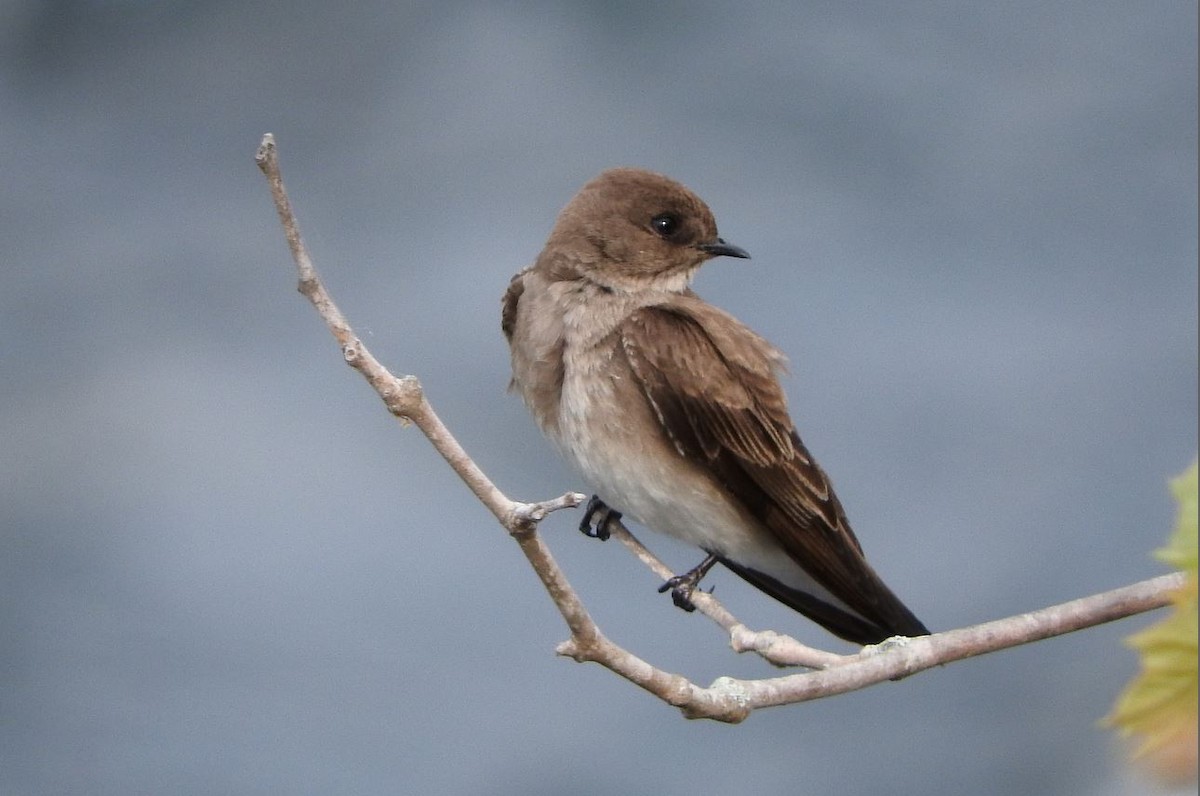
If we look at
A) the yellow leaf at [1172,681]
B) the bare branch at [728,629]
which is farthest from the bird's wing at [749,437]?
the yellow leaf at [1172,681]

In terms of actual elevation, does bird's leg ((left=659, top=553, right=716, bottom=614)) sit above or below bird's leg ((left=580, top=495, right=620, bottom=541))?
below

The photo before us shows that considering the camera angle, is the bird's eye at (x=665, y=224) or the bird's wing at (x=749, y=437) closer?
the bird's wing at (x=749, y=437)

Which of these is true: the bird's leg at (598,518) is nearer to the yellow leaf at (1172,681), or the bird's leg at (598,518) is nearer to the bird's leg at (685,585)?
the bird's leg at (685,585)

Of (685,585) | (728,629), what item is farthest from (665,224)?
(728,629)

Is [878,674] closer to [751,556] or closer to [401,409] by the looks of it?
[401,409]

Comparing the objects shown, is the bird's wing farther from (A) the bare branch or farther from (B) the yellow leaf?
(B) the yellow leaf

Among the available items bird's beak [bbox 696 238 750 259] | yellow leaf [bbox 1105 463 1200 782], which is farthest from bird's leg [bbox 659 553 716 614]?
yellow leaf [bbox 1105 463 1200 782]

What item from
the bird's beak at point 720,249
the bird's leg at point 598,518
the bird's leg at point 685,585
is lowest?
the bird's leg at point 685,585

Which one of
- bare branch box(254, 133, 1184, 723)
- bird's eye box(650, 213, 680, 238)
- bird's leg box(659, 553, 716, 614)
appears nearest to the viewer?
bare branch box(254, 133, 1184, 723)
